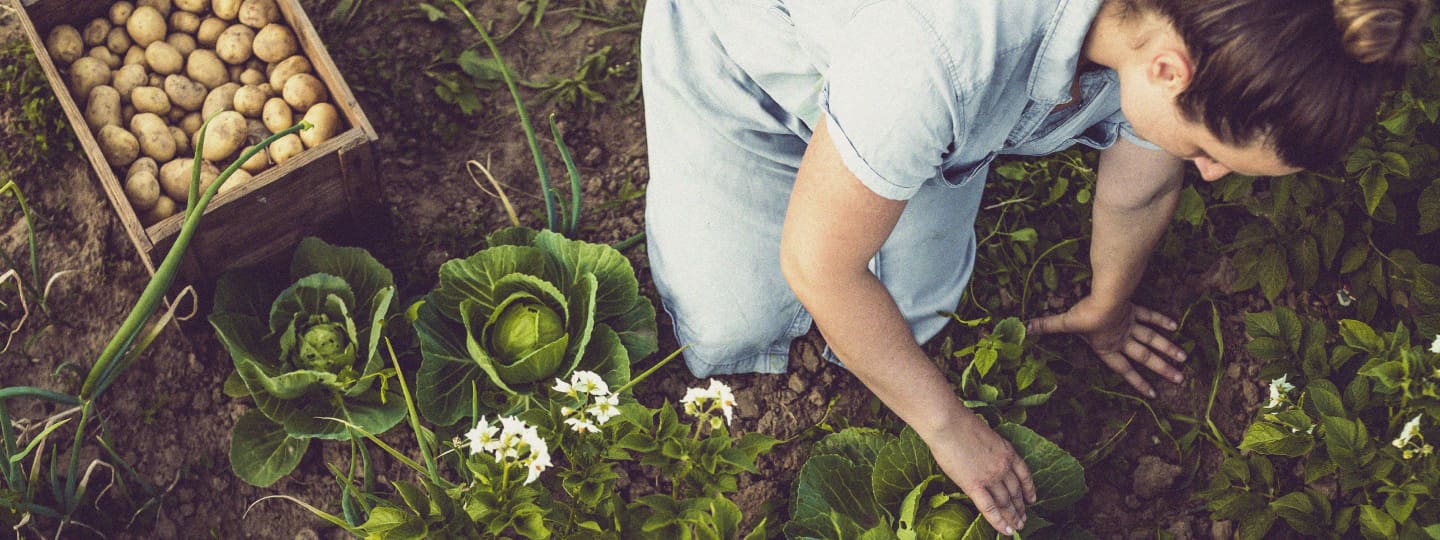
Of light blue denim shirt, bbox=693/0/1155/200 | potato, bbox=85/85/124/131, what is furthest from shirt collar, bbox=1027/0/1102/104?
potato, bbox=85/85/124/131

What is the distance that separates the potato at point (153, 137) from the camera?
180 centimetres

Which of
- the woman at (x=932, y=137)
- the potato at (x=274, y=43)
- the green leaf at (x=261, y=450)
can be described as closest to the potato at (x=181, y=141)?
the potato at (x=274, y=43)

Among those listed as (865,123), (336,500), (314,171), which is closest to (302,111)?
(314,171)

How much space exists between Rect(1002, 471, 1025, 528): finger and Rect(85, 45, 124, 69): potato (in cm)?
174

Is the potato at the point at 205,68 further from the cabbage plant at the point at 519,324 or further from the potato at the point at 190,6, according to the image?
the cabbage plant at the point at 519,324

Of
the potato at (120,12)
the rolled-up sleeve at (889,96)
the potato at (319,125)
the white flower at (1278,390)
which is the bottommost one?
the white flower at (1278,390)

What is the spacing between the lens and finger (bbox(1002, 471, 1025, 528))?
1.65 metres

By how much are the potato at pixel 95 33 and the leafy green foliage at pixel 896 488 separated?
150 cm

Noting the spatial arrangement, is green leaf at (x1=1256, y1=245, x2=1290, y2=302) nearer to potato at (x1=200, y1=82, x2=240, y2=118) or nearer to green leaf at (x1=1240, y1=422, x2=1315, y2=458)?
green leaf at (x1=1240, y1=422, x2=1315, y2=458)

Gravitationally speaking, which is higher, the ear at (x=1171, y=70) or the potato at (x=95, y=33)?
the ear at (x=1171, y=70)

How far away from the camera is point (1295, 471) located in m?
1.96

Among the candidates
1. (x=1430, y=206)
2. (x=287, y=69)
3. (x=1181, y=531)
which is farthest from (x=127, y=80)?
(x=1430, y=206)

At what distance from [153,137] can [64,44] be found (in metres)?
0.25

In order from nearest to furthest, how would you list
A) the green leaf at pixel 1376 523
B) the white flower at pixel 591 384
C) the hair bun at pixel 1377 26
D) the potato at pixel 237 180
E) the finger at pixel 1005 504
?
the hair bun at pixel 1377 26
the white flower at pixel 591 384
the green leaf at pixel 1376 523
the finger at pixel 1005 504
the potato at pixel 237 180
